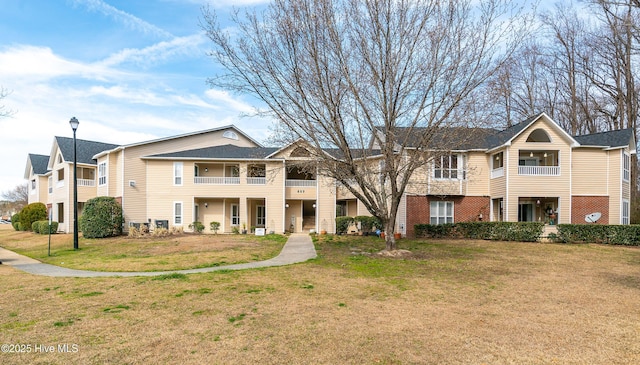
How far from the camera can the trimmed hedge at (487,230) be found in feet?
67.4

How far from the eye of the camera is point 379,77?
13.7 meters

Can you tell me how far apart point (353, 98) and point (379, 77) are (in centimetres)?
115

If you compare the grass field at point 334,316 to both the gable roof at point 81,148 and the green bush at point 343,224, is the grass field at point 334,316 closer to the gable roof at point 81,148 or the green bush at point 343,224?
the green bush at point 343,224

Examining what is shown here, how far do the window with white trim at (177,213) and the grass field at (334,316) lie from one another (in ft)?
49.1

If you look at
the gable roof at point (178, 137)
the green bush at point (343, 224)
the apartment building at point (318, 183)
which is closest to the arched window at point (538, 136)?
the apartment building at point (318, 183)

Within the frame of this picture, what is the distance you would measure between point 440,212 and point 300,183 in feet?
32.2

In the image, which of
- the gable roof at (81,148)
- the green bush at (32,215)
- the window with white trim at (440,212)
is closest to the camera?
the window with white trim at (440,212)

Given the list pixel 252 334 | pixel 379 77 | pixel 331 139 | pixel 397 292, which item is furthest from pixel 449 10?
pixel 252 334

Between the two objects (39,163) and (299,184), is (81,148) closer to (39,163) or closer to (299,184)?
(39,163)

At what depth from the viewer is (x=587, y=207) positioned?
22.9 meters

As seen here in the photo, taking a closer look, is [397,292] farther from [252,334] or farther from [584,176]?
[584,176]

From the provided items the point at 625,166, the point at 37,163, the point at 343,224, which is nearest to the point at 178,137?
the point at 343,224

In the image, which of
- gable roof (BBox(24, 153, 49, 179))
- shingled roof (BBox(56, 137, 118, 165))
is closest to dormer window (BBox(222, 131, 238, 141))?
shingled roof (BBox(56, 137, 118, 165))

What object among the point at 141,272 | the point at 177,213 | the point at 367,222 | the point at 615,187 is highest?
the point at 615,187
